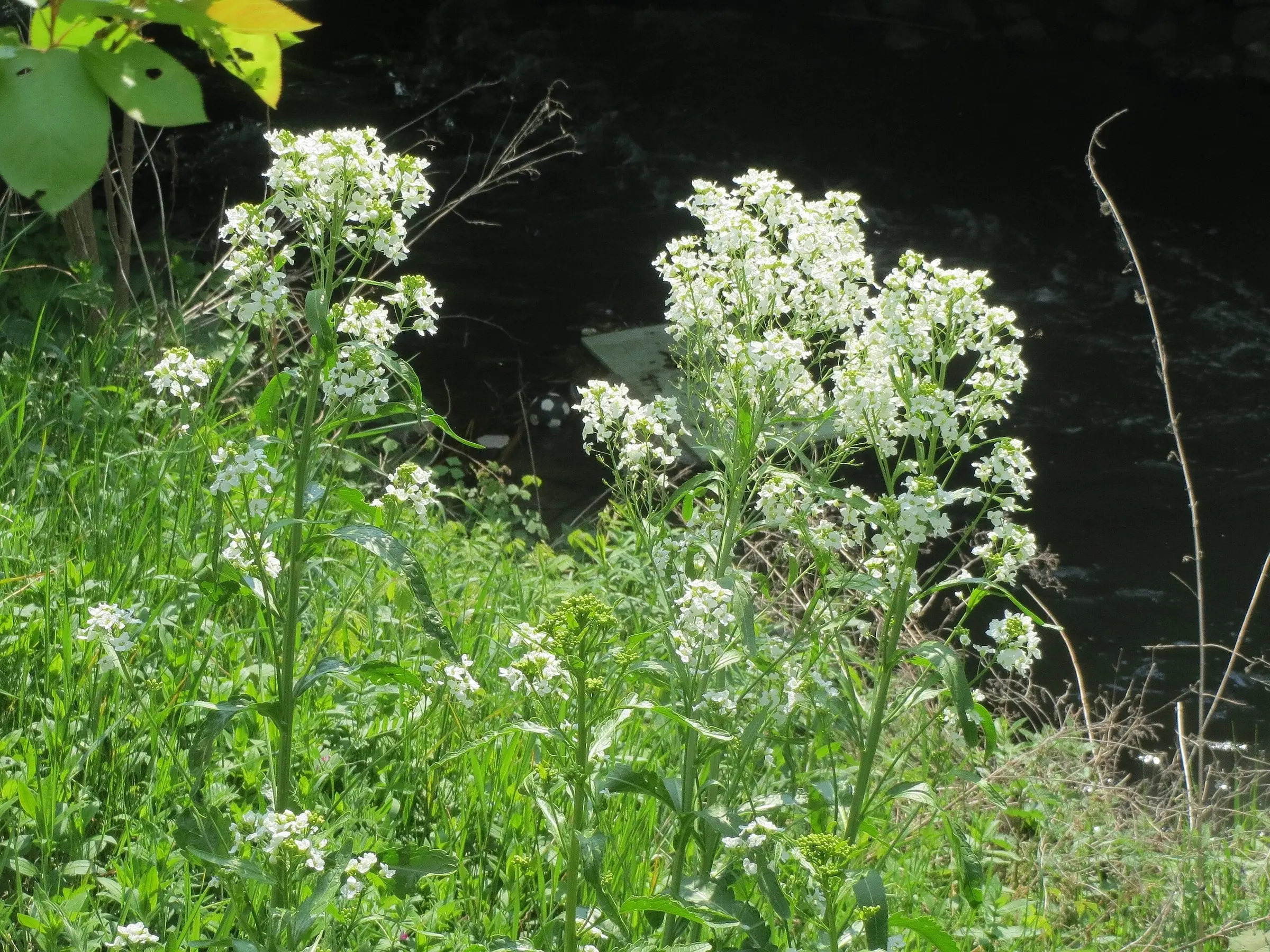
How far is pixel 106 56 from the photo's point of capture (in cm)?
68

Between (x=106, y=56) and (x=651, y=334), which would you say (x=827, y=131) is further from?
(x=106, y=56)

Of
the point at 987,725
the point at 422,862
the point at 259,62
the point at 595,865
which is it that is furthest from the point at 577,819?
the point at 259,62

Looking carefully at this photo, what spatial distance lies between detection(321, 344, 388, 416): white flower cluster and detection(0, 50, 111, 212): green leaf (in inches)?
36.7

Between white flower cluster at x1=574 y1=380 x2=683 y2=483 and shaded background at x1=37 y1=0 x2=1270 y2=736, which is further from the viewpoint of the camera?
shaded background at x1=37 y1=0 x2=1270 y2=736

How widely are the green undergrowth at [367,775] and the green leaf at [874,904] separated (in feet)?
0.39

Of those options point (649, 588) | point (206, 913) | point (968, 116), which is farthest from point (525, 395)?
point (968, 116)

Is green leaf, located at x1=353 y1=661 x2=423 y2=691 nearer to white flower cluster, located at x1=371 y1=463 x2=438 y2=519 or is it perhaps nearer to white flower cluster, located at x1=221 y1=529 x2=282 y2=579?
white flower cluster, located at x1=221 y1=529 x2=282 y2=579

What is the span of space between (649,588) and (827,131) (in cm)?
720

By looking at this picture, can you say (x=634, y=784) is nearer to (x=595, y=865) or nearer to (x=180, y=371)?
(x=595, y=865)

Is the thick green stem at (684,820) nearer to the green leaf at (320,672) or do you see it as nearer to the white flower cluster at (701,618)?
the white flower cluster at (701,618)

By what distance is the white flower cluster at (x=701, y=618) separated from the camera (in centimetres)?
167

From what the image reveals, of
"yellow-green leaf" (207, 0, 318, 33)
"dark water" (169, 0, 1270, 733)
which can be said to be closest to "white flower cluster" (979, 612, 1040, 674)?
"yellow-green leaf" (207, 0, 318, 33)

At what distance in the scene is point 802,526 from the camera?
6.23ft

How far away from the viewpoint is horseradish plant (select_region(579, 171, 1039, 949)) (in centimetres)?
171
